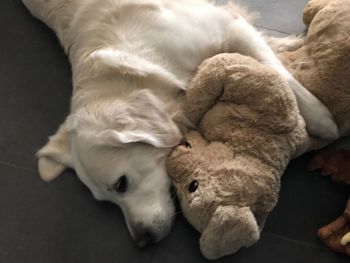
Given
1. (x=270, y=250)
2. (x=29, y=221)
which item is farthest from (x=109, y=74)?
(x=270, y=250)

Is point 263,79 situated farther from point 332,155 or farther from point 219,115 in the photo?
point 332,155

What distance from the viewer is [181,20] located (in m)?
1.62

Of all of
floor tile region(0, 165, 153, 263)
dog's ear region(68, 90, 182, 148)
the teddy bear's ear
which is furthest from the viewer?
floor tile region(0, 165, 153, 263)

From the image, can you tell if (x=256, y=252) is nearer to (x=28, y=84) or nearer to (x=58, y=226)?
(x=58, y=226)

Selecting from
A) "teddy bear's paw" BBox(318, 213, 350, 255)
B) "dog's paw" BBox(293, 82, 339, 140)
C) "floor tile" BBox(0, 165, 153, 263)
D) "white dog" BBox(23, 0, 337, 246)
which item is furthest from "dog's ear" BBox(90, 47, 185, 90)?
"teddy bear's paw" BBox(318, 213, 350, 255)

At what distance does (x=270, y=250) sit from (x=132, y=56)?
2.40 feet

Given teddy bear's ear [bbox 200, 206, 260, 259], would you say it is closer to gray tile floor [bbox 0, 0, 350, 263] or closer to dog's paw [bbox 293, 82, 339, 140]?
gray tile floor [bbox 0, 0, 350, 263]

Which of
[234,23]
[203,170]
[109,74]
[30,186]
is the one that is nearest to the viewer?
[203,170]

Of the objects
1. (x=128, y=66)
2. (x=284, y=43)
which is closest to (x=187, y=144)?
(x=128, y=66)

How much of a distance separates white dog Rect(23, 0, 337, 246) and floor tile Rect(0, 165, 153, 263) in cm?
11

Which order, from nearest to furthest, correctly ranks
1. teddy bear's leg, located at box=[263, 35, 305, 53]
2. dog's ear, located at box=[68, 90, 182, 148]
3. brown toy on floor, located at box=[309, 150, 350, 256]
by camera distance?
dog's ear, located at box=[68, 90, 182, 148] < brown toy on floor, located at box=[309, 150, 350, 256] < teddy bear's leg, located at box=[263, 35, 305, 53]

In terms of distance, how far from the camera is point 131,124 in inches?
57.3

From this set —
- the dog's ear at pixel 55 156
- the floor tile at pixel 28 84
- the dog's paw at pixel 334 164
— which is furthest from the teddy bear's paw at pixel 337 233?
the floor tile at pixel 28 84

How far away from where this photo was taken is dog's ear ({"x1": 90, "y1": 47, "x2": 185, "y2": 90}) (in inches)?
60.2
